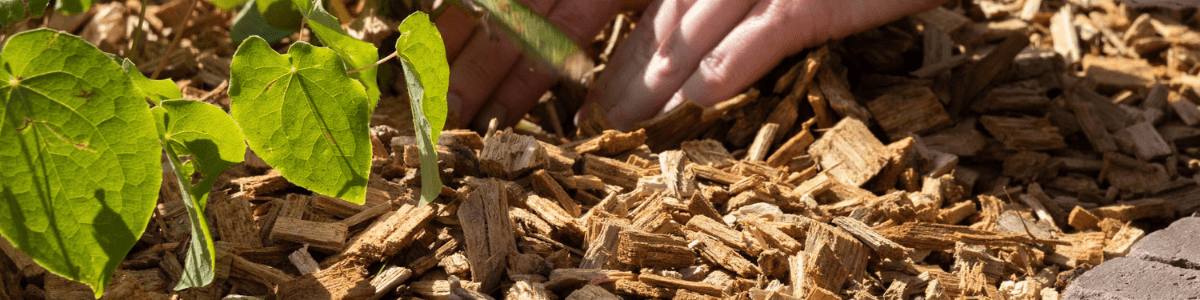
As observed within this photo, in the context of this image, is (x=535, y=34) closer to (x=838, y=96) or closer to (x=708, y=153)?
Answer: (x=708, y=153)

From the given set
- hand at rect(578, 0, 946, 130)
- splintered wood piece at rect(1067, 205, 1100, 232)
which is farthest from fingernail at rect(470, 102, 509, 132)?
splintered wood piece at rect(1067, 205, 1100, 232)

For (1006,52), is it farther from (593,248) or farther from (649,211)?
(593,248)

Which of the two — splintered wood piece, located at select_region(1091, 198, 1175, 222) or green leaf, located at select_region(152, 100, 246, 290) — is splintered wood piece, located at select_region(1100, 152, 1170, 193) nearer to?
splintered wood piece, located at select_region(1091, 198, 1175, 222)

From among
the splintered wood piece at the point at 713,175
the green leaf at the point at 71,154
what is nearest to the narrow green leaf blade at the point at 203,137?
the green leaf at the point at 71,154

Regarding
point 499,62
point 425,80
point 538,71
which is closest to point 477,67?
point 499,62

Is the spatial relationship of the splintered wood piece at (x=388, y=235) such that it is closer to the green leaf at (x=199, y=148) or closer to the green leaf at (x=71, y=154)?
the green leaf at (x=199, y=148)
